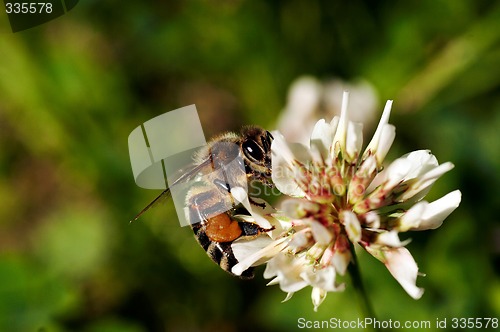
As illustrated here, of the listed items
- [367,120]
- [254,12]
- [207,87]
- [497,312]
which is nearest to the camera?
[497,312]

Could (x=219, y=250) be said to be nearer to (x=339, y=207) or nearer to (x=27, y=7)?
(x=339, y=207)

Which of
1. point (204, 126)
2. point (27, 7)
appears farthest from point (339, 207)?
point (204, 126)

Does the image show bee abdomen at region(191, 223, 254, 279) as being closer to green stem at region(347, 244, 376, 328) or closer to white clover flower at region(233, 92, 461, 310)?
white clover flower at region(233, 92, 461, 310)

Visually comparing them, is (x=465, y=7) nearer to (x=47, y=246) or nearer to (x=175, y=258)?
(x=175, y=258)

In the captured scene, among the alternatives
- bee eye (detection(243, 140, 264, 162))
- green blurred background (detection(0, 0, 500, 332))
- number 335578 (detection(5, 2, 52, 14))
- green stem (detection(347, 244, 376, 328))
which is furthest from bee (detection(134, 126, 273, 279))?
number 335578 (detection(5, 2, 52, 14))

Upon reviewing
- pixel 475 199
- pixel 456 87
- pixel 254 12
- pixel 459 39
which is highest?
pixel 254 12

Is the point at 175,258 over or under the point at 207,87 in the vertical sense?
under

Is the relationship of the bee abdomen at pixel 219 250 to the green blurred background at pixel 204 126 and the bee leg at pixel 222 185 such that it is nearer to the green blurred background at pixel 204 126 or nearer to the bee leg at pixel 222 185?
the bee leg at pixel 222 185

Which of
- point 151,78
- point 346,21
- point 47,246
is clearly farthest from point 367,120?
point 47,246
